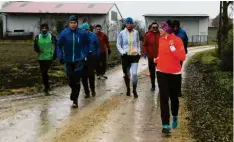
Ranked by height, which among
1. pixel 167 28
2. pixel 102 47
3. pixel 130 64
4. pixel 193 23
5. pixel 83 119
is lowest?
pixel 83 119

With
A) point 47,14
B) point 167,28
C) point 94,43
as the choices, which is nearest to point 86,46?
point 94,43

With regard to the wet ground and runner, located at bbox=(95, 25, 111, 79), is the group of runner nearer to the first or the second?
runner, located at bbox=(95, 25, 111, 79)

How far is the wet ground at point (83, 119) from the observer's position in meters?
7.73

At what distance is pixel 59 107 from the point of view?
10.4 meters

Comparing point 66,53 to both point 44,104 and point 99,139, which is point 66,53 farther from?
point 99,139

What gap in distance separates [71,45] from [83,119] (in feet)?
6.36

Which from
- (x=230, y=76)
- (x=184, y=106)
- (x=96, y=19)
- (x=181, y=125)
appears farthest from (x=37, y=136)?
(x=96, y=19)

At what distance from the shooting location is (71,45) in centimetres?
1038

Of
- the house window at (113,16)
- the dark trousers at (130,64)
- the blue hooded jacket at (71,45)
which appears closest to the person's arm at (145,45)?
the dark trousers at (130,64)

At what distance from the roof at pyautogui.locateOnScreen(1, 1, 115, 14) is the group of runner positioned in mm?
50219

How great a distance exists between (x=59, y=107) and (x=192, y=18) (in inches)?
2297

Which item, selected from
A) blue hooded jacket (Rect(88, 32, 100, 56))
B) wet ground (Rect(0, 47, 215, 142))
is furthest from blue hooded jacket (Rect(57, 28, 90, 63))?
blue hooded jacket (Rect(88, 32, 100, 56))

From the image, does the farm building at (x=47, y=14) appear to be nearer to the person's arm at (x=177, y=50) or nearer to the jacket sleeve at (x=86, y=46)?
the jacket sleeve at (x=86, y=46)

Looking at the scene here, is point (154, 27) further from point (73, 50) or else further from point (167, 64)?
point (167, 64)
